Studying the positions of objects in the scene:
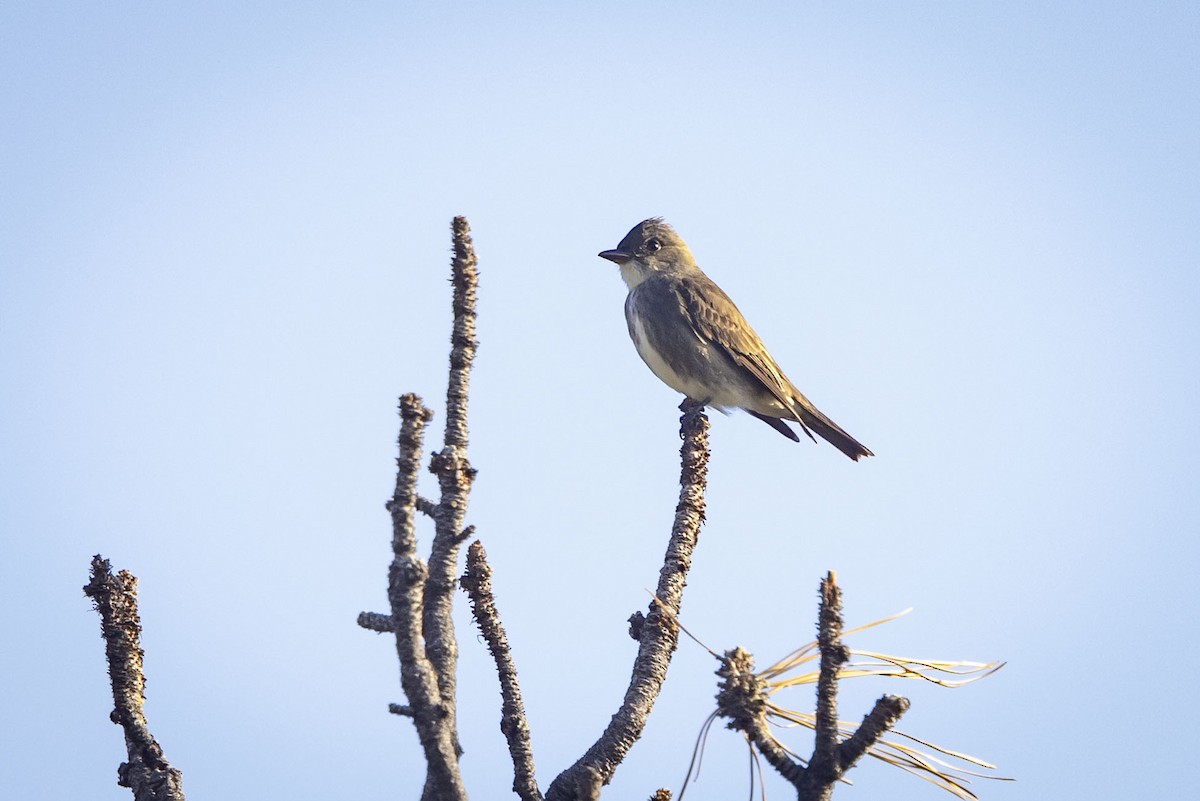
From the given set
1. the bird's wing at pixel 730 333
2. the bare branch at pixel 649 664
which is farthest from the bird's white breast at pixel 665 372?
the bare branch at pixel 649 664

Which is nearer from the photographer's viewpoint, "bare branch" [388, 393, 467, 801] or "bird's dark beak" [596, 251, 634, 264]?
"bare branch" [388, 393, 467, 801]

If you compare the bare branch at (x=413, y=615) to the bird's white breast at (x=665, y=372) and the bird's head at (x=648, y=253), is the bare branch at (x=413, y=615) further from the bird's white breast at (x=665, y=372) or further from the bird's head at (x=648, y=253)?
the bird's head at (x=648, y=253)

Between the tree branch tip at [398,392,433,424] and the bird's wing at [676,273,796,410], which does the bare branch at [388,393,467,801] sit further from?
the bird's wing at [676,273,796,410]

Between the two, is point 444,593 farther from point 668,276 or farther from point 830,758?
point 668,276

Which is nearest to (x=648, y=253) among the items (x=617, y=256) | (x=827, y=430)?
(x=617, y=256)

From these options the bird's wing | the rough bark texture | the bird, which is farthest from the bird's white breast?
the rough bark texture

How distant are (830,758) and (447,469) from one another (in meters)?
1.41

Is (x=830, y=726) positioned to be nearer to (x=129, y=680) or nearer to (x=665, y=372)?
(x=129, y=680)

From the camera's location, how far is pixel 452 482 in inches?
160

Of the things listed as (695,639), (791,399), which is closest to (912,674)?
(695,639)

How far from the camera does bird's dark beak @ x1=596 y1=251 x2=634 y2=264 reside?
12.4 meters

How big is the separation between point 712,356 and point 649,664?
7006mm

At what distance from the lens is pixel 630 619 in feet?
15.6

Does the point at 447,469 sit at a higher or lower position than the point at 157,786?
higher
